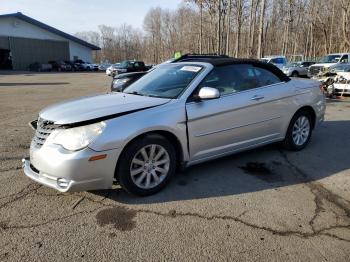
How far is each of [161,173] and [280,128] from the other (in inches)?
91.6

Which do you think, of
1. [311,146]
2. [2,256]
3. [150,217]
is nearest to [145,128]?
[150,217]

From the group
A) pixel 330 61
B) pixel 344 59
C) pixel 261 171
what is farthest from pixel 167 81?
pixel 330 61

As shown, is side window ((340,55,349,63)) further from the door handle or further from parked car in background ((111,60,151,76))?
the door handle

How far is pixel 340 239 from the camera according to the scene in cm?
328

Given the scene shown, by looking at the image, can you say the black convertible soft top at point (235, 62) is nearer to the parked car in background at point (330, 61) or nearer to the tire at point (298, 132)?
the tire at point (298, 132)

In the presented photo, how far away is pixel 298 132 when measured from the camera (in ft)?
19.6

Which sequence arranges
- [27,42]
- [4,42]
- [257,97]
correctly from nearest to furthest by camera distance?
[257,97] < [4,42] < [27,42]

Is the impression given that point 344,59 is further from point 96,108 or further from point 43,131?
point 43,131

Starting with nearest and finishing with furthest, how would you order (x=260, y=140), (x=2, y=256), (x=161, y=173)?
1. (x=2, y=256)
2. (x=161, y=173)
3. (x=260, y=140)

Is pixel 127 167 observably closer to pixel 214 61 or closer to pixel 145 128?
pixel 145 128

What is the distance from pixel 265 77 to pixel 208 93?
5.14ft

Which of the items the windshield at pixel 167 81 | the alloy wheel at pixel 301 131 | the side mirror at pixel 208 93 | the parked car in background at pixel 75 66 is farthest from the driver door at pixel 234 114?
the parked car in background at pixel 75 66

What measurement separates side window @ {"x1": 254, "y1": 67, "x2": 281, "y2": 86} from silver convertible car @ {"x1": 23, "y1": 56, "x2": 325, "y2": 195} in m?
0.01

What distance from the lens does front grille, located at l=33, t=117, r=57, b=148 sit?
153 inches
